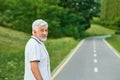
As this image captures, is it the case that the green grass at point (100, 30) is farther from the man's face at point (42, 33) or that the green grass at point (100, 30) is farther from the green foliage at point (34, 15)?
the man's face at point (42, 33)

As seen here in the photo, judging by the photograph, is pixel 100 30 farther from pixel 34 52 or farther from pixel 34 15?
pixel 34 52

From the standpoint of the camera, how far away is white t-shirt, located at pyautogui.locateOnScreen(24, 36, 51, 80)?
5.33 metres

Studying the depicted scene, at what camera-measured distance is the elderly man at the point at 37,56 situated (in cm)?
532

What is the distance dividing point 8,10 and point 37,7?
15.6 ft

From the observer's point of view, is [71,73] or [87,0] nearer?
[71,73]

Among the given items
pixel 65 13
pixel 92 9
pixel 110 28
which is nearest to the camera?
pixel 65 13

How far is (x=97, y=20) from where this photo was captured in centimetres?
11512

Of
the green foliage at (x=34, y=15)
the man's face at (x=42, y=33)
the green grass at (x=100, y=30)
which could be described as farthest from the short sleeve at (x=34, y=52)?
the green grass at (x=100, y=30)

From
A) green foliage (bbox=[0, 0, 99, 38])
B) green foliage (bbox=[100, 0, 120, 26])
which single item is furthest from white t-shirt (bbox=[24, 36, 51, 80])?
green foliage (bbox=[100, 0, 120, 26])

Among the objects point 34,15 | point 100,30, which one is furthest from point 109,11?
point 34,15

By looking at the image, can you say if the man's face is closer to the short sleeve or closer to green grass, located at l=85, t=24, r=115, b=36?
the short sleeve

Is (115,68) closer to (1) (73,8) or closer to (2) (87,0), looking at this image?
(1) (73,8)

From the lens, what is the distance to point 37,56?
531 cm

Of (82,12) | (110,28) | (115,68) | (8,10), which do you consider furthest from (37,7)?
(110,28)
